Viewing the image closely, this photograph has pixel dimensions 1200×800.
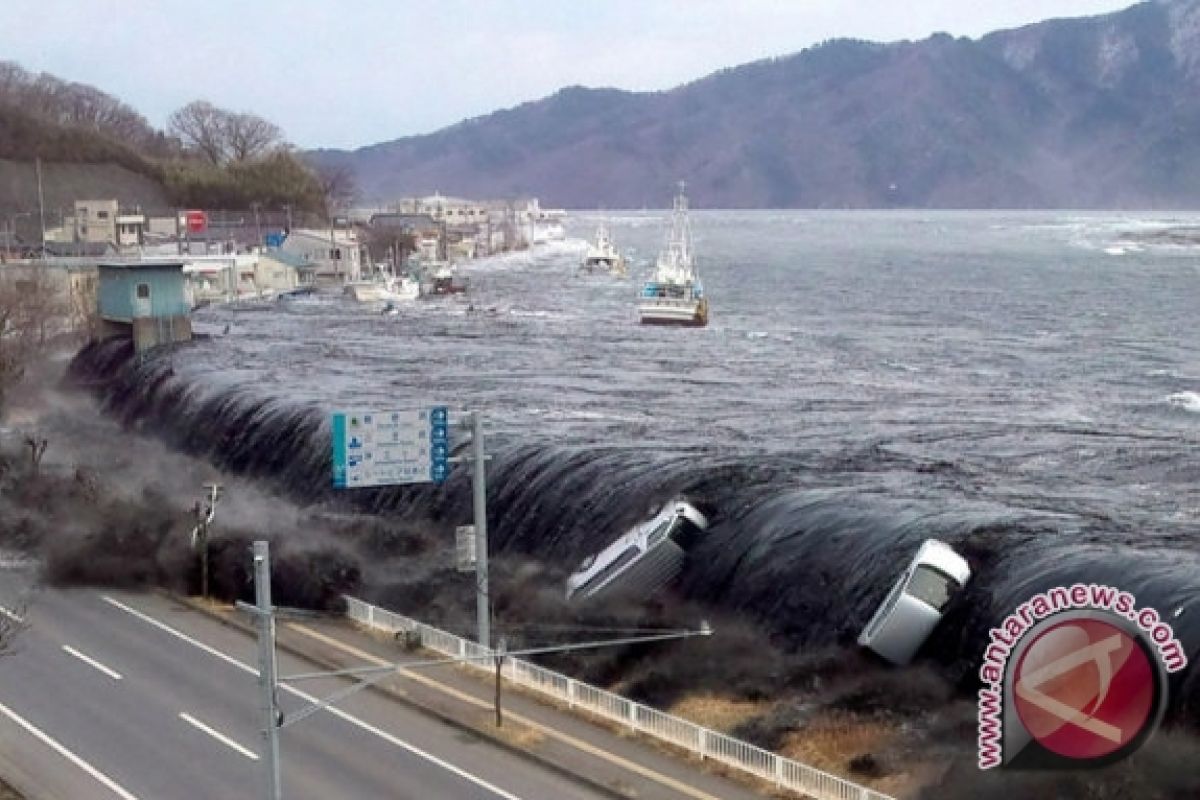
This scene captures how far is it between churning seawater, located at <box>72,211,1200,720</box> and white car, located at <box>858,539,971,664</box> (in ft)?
1.09

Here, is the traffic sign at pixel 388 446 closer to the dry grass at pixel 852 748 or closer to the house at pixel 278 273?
the dry grass at pixel 852 748

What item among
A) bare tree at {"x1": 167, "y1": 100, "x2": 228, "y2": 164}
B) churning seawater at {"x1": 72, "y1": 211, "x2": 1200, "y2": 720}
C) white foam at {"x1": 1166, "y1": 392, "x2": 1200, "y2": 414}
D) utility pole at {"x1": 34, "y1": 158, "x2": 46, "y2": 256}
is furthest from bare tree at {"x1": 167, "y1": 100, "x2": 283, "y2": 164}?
white foam at {"x1": 1166, "y1": 392, "x2": 1200, "y2": 414}

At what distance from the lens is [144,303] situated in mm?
55938

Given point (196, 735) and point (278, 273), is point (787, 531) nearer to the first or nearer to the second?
point (196, 735)

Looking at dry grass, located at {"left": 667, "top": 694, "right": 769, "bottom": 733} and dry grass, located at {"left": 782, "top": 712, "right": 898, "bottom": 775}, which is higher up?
dry grass, located at {"left": 782, "top": 712, "right": 898, "bottom": 775}

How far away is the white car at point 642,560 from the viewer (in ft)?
88.0

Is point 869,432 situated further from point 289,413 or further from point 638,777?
point 638,777

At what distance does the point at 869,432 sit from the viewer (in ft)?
131

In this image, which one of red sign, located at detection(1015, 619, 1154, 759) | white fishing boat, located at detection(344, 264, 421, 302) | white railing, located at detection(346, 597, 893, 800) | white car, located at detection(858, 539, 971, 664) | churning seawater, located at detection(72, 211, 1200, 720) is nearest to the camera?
red sign, located at detection(1015, 619, 1154, 759)

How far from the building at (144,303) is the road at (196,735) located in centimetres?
3138

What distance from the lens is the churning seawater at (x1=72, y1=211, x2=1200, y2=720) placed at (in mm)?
25734

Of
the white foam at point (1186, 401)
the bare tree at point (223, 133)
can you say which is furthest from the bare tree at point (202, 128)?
the white foam at point (1186, 401)

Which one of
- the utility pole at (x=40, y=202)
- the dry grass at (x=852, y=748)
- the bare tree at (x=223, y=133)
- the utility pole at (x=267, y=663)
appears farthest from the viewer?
the bare tree at (x=223, y=133)

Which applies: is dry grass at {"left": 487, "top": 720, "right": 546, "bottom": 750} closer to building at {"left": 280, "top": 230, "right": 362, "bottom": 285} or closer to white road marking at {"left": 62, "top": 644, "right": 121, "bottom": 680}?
white road marking at {"left": 62, "top": 644, "right": 121, "bottom": 680}
